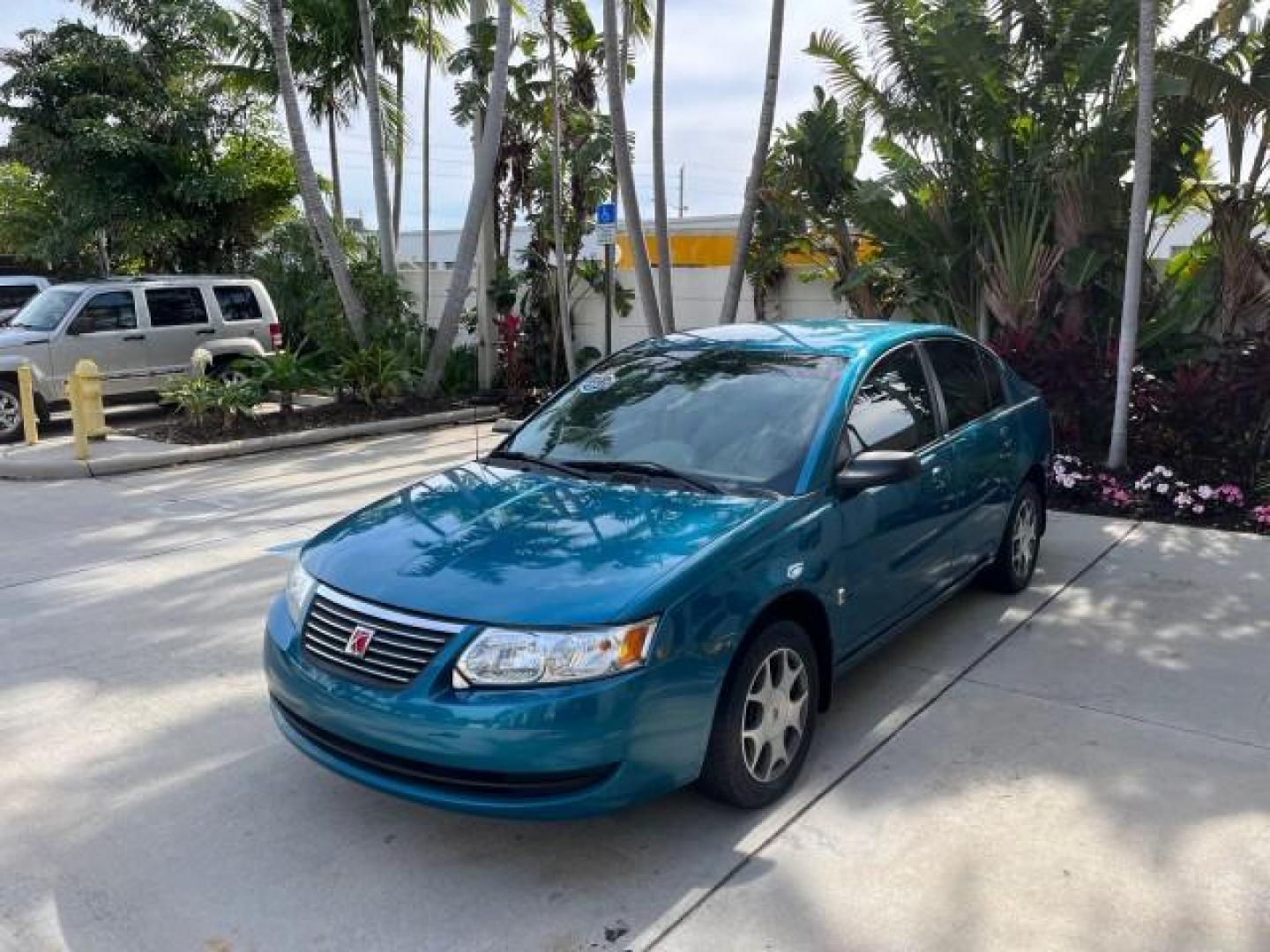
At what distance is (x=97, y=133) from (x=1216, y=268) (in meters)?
16.0

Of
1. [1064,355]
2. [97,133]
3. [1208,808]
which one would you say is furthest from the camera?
[97,133]

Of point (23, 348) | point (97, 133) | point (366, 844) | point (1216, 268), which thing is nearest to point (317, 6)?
point (97, 133)

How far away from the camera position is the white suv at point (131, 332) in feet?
39.9

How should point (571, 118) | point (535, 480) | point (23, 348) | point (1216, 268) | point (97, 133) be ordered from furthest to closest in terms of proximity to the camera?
point (97, 133)
point (571, 118)
point (23, 348)
point (1216, 268)
point (535, 480)

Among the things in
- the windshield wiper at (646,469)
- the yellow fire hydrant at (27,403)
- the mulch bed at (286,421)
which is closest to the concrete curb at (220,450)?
the mulch bed at (286,421)

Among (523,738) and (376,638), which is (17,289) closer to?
(376,638)

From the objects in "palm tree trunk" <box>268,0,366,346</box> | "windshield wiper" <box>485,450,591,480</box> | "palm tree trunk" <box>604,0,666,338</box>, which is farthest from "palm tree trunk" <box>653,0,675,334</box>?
"windshield wiper" <box>485,450,591,480</box>

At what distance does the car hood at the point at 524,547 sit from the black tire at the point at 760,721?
0.42 meters

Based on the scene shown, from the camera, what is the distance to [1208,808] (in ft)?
12.0

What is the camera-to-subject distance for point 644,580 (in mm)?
3242

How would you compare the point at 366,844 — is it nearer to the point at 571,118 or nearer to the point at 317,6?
the point at 571,118

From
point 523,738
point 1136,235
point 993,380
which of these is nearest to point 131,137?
point 1136,235

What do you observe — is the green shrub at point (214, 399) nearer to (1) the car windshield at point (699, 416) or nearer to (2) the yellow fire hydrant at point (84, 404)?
(2) the yellow fire hydrant at point (84, 404)

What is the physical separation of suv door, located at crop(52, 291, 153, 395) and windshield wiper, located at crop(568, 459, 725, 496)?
10.3 metres
